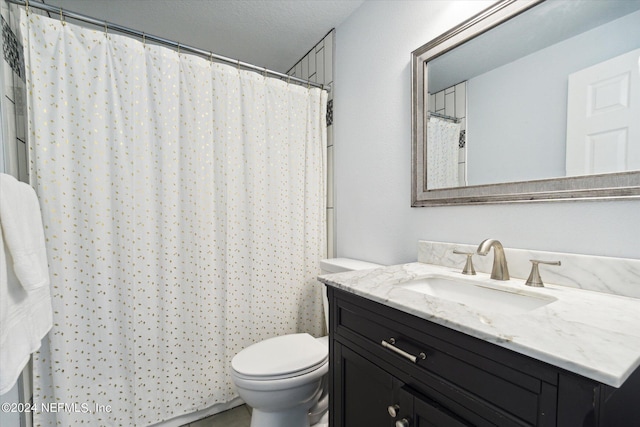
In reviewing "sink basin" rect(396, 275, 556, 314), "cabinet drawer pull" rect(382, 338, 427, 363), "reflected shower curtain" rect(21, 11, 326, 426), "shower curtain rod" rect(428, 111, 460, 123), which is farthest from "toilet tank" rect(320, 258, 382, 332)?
"shower curtain rod" rect(428, 111, 460, 123)

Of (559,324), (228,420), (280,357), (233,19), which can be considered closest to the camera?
(559,324)

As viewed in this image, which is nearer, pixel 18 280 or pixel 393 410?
pixel 393 410

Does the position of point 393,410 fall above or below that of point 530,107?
below

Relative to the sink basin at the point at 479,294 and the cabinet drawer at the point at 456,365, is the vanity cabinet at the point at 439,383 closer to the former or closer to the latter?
the cabinet drawer at the point at 456,365

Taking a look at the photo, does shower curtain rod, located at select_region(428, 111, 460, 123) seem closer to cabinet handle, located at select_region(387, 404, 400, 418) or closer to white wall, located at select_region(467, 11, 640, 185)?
white wall, located at select_region(467, 11, 640, 185)

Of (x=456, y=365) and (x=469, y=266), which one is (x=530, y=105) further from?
(x=456, y=365)

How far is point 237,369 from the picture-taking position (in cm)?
120

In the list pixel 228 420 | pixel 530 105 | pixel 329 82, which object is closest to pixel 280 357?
pixel 228 420

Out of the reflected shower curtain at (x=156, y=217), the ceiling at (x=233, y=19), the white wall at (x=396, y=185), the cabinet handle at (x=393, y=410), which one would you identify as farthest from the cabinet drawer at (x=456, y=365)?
the ceiling at (x=233, y=19)

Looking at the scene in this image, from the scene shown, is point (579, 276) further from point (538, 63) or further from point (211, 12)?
point (211, 12)

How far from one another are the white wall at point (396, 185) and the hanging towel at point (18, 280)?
145 centimetres

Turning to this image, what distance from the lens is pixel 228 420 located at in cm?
153

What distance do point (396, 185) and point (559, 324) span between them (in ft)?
3.14

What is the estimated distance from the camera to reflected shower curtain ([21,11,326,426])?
1.20 meters
